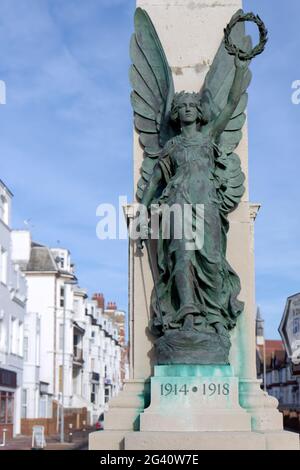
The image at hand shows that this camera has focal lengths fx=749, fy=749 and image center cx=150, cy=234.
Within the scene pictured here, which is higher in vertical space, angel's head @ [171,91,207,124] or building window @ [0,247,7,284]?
building window @ [0,247,7,284]

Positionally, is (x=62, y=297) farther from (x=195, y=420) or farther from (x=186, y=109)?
(x=195, y=420)

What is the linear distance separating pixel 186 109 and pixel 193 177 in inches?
36.8

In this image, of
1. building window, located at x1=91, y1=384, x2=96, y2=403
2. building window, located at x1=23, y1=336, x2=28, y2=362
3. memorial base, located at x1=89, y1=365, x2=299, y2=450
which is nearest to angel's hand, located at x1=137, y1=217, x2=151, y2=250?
memorial base, located at x1=89, y1=365, x2=299, y2=450

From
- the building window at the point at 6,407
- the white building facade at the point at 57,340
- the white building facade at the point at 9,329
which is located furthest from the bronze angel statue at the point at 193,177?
the white building facade at the point at 57,340

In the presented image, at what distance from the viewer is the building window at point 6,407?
4700cm

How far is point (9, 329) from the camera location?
48.9m

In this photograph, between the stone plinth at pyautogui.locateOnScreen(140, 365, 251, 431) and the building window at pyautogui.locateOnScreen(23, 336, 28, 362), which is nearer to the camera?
the stone plinth at pyautogui.locateOnScreen(140, 365, 251, 431)

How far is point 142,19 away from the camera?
10453 millimetres

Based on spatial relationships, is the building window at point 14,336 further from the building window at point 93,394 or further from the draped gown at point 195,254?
the draped gown at point 195,254

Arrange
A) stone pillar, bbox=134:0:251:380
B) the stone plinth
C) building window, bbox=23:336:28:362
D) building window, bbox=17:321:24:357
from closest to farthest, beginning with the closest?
the stone plinth
stone pillar, bbox=134:0:251:380
building window, bbox=17:321:24:357
building window, bbox=23:336:28:362

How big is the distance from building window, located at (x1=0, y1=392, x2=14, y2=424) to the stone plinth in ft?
131

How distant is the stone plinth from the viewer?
8.44 meters

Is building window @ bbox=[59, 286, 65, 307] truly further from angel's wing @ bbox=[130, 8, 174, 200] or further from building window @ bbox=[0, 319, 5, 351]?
angel's wing @ bbox=[130, 8, 174, 200]
